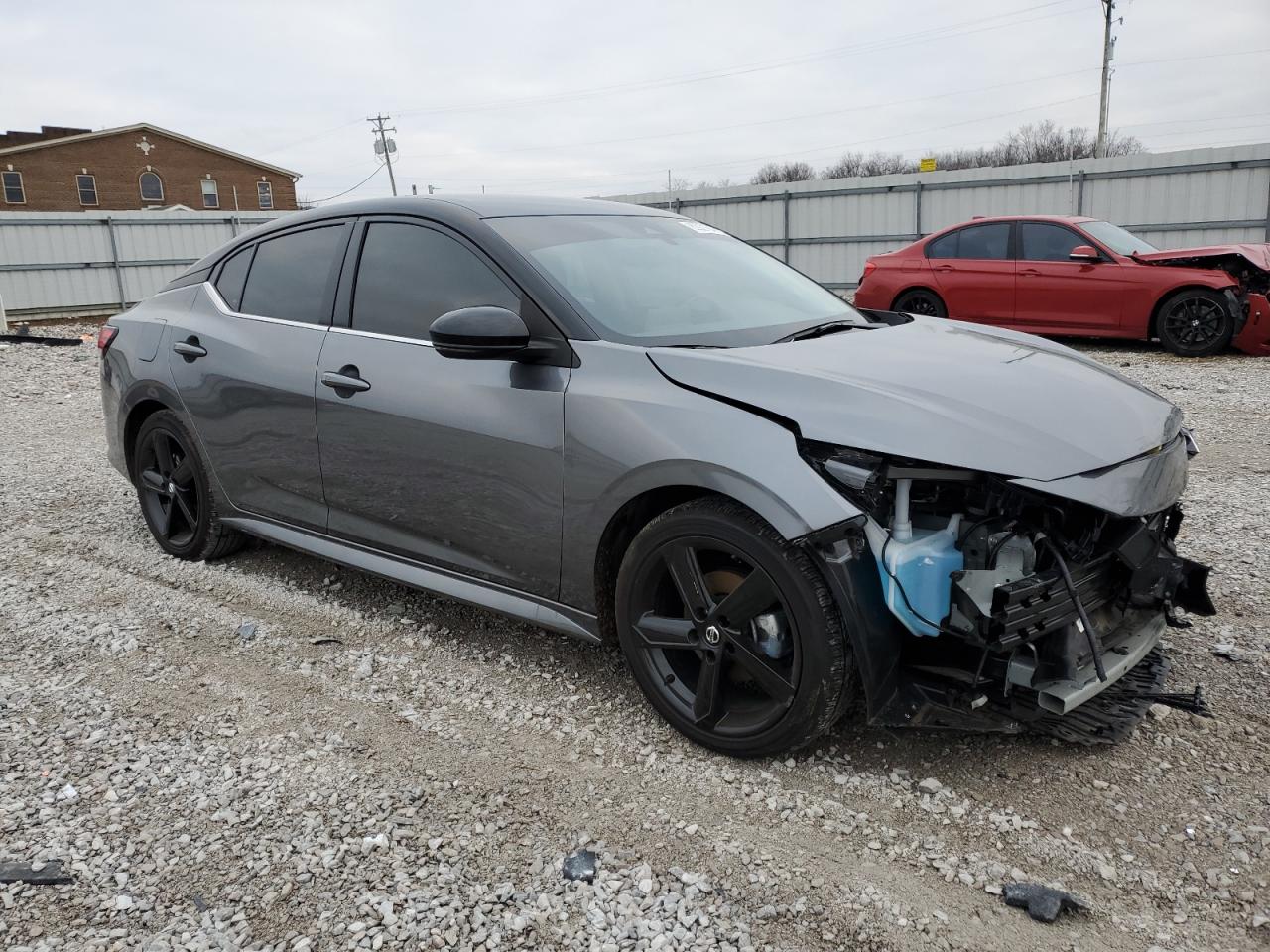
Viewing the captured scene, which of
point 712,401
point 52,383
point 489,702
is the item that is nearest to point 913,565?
point 712,401

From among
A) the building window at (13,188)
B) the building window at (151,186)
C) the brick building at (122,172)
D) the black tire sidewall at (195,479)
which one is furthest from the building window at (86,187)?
the black tire sidewall at (195,479)

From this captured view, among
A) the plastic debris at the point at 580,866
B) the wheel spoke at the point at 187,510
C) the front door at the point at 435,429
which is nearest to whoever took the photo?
the plastic debris at the point at 580,866

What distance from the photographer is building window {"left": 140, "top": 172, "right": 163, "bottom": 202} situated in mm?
52972

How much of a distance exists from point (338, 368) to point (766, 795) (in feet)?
7.22

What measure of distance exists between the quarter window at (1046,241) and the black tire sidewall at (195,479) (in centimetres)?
978

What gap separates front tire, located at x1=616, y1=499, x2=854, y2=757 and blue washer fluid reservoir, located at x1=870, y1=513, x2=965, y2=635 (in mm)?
171

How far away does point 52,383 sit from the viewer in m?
11.8

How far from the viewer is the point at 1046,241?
1134 centimetres

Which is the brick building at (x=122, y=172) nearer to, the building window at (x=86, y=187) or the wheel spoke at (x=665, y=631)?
the building window at (x=86, y=187)

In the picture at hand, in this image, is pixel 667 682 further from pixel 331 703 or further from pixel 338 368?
pixel 338 368

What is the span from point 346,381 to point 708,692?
71.1 inches

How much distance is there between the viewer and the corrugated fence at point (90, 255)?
62.2ft

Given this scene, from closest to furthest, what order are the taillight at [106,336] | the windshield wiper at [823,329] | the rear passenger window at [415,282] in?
the windshield wiper at [823,329]
the rear passenger window at [415,282]
the taillight at [106,336]

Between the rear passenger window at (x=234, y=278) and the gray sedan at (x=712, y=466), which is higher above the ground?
the rear passenger window at (x=234, y=278)
